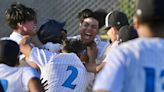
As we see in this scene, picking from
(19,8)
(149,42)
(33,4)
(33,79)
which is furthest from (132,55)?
(33,4)

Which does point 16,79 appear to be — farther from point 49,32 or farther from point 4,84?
point 49,32

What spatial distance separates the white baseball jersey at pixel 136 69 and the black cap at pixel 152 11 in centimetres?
11

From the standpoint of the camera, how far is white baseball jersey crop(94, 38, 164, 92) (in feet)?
9.48

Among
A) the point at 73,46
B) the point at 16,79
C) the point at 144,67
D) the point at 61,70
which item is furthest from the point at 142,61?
the point at 73,46

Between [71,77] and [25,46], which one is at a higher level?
[25,46]

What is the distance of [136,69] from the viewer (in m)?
2.92

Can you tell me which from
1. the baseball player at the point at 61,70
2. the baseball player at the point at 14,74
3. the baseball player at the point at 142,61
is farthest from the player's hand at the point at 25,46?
the baseball player at the point at 142,61

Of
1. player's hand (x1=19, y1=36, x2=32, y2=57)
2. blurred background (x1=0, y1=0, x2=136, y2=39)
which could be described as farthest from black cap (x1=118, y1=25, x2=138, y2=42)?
blurred background (x1=0, y1=0, x2=136, y2=39)

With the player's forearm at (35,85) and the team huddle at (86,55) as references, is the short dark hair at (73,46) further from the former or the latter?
the player's forearm at (35,85)

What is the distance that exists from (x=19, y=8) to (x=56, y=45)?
525 millimetres

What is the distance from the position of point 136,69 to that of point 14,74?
5.47 ft

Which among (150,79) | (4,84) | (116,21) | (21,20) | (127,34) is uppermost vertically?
(21,20)

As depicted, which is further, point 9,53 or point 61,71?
point 61,71

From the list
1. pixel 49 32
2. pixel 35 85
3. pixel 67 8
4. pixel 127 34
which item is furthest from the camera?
pixel 67 8
